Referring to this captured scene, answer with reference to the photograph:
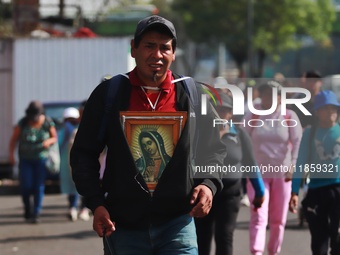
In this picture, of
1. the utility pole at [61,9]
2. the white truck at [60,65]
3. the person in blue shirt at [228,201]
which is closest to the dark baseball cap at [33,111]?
the person in blue shirt at [228,201]

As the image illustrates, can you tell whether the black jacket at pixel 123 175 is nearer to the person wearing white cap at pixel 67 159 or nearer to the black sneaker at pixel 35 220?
the black sneaker at pixel 35 220

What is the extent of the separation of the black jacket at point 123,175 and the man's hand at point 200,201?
43mm

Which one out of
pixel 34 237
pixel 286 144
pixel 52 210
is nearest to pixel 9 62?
pixel 52 210

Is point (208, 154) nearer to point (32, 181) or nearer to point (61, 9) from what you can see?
point (32, 181)

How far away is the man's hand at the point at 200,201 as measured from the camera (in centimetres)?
468

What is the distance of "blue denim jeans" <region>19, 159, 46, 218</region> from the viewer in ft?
44.1

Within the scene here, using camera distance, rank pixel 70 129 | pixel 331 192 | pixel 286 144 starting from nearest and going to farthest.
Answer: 1. pixel 331 192
2. pixel 286 144
3. pixel 70 129

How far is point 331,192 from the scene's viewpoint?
755 cm

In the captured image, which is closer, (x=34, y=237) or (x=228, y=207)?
(x=228, y=207)

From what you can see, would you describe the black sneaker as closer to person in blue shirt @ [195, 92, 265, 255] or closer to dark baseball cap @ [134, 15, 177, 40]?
person in blue shirt @ [195, 92, 265, 255]

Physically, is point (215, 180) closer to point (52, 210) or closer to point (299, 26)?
point (52, 210)

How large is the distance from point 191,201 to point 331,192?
306cm

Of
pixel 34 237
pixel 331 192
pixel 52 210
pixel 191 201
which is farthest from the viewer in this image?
pixel 52 210

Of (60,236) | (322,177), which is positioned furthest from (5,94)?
(322,177)
